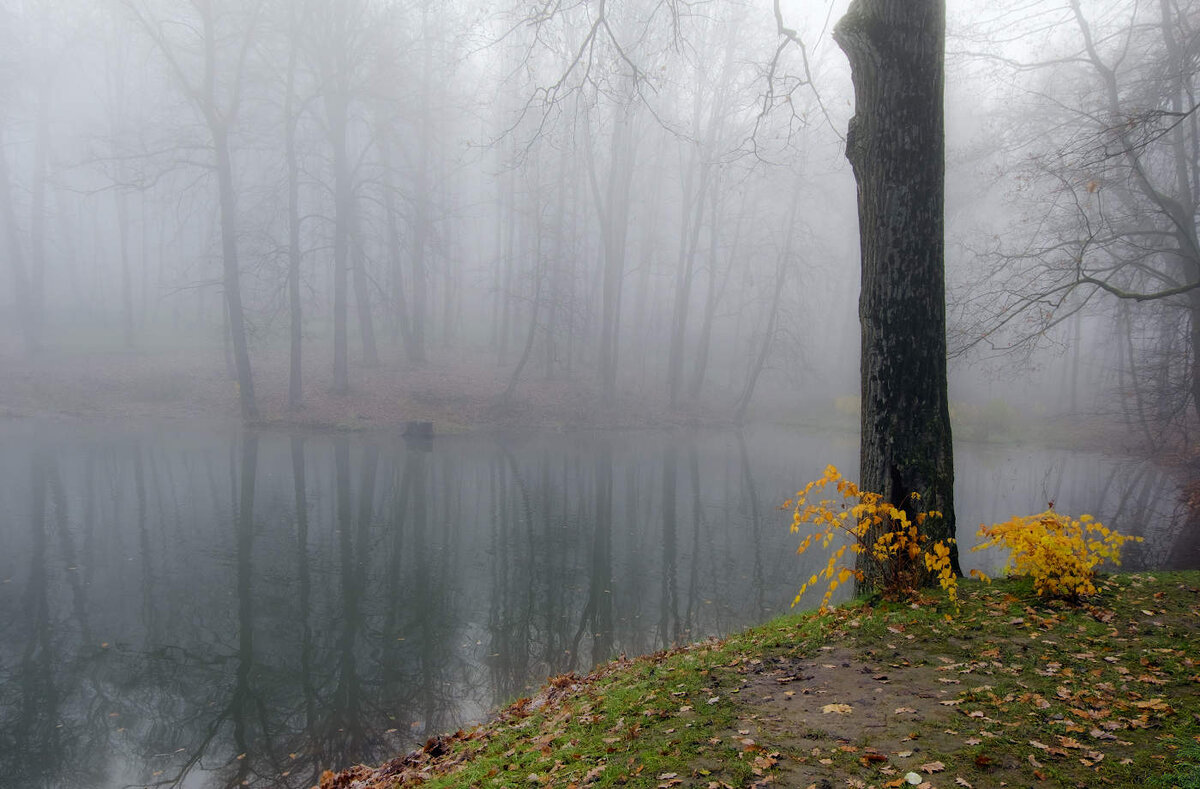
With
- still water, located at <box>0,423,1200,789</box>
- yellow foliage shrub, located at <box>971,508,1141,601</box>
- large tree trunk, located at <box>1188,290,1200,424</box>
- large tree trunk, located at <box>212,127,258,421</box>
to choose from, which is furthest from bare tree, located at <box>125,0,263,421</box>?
large tree trunk, located at <box>1188,290,1200,424</box>

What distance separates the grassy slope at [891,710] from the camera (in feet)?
11.3

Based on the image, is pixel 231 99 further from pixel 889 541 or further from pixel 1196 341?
pixel 1196 341

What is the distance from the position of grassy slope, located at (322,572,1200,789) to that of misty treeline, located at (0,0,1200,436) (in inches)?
249

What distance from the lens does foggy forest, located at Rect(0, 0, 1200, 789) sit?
20.2 ft

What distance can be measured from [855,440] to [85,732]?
25.5m

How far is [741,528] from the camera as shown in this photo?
45.2 feet

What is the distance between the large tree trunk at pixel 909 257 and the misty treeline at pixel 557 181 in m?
2.88

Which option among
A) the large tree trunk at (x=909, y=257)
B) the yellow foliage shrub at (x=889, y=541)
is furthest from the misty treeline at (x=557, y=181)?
the yellow foliage shrub at (x=889, y=541)

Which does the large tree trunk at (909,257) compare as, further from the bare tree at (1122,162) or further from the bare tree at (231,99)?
the bare tree at (231,99)

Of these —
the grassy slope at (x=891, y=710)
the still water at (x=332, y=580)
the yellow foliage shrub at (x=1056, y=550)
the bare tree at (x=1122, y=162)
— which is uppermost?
the bare tree at (x=1122, y=162)

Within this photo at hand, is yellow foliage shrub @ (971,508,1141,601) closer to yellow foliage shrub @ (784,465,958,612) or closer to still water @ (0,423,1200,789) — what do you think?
yellow foliage shrub @ (784,465,958,612)

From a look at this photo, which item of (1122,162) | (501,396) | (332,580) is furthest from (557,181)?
(332,580)

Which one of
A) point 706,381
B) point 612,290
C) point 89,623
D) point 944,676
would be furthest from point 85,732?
point 706,381

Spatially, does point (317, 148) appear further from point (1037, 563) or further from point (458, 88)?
point (1037, 563)
